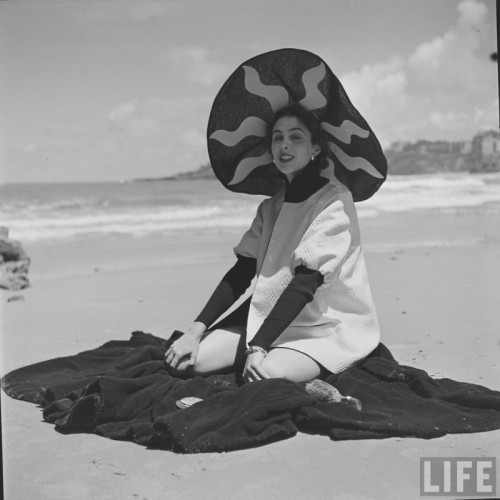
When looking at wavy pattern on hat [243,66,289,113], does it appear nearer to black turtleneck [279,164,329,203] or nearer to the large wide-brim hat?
the large wide-brim hat

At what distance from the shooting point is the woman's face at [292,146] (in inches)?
130

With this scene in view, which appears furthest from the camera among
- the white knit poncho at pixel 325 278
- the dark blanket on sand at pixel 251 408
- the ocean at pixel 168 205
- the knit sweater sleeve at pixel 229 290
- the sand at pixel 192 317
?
the ocean at pixel 168 205

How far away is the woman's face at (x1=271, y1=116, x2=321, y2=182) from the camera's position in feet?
10.8

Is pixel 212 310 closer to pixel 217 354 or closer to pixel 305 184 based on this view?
pixel 217 354

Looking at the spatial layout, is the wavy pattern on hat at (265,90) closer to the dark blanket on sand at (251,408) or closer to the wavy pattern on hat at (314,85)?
the wavy pattern on hat at (314,85)

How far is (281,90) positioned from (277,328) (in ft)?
3.41

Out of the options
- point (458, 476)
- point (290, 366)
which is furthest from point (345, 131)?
point (458, 476)

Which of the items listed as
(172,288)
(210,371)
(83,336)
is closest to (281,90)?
(210,371)

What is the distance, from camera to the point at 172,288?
6781mm

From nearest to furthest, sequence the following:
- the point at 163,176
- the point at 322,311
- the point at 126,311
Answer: the point at 322,311, the point at 126,311, the point at 163,176

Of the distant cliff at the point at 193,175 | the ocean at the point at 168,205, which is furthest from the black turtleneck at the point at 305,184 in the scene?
the distant cliff at the point at 193,175

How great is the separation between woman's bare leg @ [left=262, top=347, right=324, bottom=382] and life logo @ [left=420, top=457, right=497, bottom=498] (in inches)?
26.8

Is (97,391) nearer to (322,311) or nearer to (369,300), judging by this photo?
(322,311)

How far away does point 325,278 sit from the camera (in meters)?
3.17
